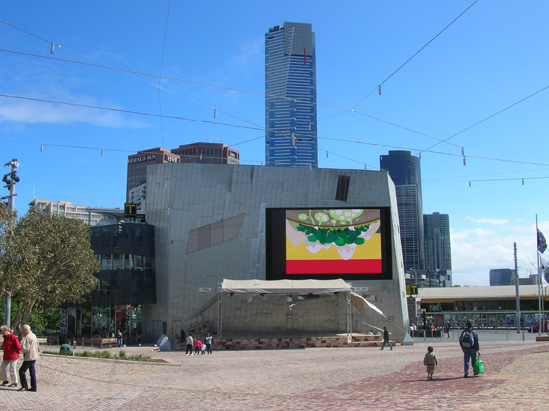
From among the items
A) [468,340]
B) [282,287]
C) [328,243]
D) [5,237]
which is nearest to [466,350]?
[468,340]

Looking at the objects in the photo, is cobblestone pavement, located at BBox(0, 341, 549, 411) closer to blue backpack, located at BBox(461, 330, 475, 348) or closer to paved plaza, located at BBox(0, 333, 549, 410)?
paved plaza, located at BBox(0, 333, 549, 410)

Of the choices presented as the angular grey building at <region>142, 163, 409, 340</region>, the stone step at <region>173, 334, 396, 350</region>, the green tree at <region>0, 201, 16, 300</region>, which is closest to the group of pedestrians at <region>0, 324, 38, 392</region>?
the green tree at <region>0, 201, 16, 300</region>

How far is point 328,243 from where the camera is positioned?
4372 cm

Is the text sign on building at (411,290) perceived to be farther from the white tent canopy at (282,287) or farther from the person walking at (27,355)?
the person walking at (27,355)

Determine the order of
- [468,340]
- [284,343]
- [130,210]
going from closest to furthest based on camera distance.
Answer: [468,340] → [284,343] → [130,210]

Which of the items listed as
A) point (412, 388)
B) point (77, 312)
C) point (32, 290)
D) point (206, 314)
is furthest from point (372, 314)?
point (412, 388)

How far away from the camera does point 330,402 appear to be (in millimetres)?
12836

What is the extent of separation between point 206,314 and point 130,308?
6914 mm

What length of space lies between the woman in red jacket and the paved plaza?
36 centimetres

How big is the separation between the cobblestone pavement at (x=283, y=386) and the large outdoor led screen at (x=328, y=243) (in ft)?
67.0

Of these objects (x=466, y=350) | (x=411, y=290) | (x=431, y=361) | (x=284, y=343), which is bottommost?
(x=284, y=343)

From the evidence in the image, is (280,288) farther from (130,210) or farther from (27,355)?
(27,355)

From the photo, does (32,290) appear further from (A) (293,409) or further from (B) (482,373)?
(B) (482,373)

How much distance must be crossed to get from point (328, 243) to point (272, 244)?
429 centimetres
